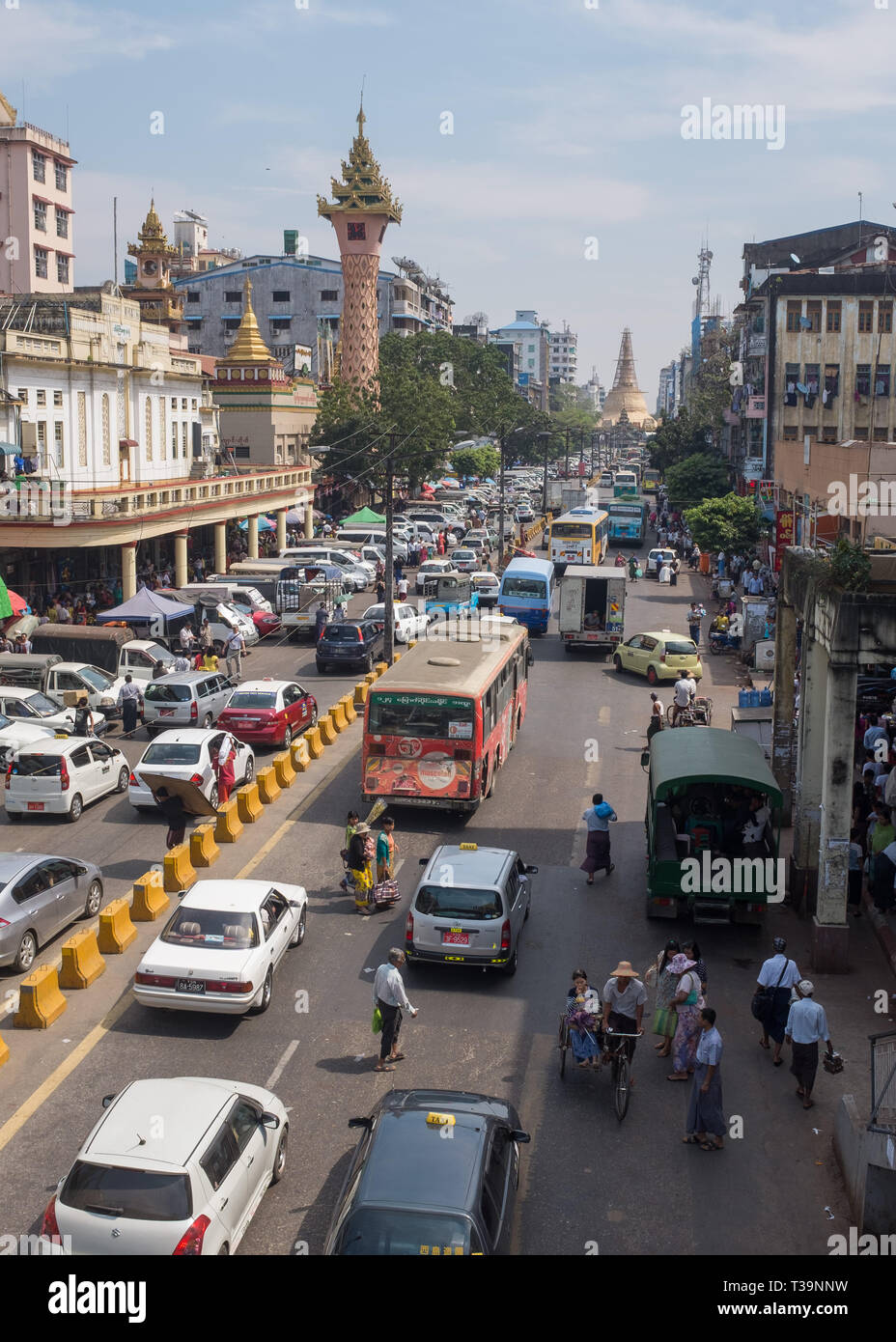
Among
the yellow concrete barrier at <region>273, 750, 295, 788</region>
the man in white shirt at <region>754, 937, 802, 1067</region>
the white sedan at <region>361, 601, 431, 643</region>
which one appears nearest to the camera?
the man in white shirt at <region>754, 937, 802, 1067</region>

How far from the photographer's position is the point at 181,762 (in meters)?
24.0

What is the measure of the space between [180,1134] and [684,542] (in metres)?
64.7

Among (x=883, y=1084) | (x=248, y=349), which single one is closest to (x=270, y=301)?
(x=248, y=349)

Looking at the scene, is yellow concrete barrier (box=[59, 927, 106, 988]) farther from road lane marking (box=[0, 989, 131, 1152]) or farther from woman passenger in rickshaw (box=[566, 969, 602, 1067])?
woman passenger in rickshaw (box=[566, 969, 602, 1067])

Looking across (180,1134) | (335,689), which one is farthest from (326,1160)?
(335,689)

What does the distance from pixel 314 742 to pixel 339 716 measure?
Result: 2686mm

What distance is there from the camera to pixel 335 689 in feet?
119

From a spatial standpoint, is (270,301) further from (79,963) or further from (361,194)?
(79,963)

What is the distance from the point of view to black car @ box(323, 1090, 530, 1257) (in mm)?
9477

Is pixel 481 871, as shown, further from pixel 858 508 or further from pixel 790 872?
pixel 858 508

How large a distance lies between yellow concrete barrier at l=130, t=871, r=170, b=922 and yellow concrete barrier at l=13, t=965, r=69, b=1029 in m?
3.14

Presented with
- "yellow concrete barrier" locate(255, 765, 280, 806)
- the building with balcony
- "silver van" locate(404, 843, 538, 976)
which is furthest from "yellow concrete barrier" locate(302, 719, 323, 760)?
the building with balcony

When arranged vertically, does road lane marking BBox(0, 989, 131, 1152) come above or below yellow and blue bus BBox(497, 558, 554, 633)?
below

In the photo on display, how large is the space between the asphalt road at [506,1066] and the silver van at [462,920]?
490 millimetres
